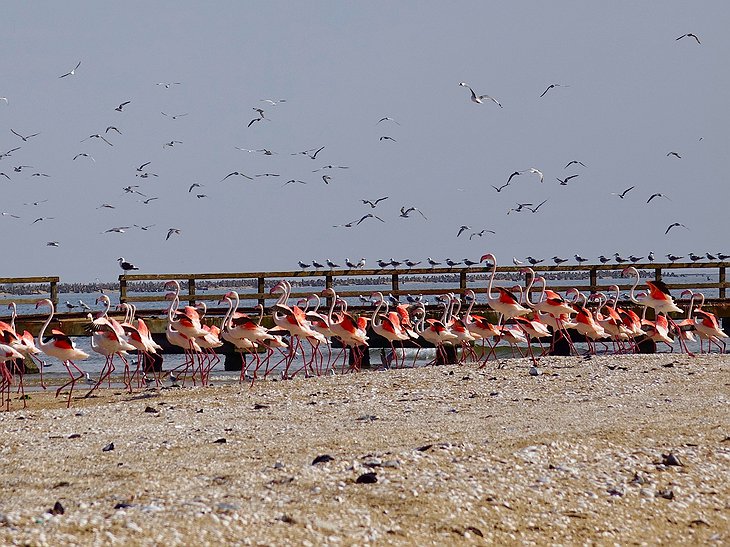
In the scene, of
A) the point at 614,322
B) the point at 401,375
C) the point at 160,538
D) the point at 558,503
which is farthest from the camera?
the point at 614,322

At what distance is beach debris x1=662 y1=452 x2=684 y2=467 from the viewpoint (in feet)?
28.7

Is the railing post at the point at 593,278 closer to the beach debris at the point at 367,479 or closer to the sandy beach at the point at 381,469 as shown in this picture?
the sandy beach at the point at 381,469

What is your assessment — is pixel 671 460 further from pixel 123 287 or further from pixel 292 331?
pixel 123 287

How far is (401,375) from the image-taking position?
1638 cm

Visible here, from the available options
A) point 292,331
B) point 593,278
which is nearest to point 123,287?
point 292,331

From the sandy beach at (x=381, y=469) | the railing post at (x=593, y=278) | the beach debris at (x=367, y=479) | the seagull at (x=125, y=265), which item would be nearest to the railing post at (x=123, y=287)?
the seagull at (x=125, y=265)

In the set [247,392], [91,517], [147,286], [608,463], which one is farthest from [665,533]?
[147,286]

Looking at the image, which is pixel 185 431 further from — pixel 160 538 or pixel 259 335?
pixel 259 335

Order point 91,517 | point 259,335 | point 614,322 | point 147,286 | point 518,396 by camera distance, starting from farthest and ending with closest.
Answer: point 147,286, point 614,322, point 259,335, point 518,396, point 91,517

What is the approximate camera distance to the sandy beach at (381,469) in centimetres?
688

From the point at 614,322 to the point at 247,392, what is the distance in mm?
8028

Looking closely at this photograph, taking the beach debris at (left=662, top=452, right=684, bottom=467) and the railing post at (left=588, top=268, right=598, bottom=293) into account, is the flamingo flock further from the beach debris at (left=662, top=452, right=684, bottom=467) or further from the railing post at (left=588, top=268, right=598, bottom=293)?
the beach debris at (left=662, top=452, right=684, bottom=467)

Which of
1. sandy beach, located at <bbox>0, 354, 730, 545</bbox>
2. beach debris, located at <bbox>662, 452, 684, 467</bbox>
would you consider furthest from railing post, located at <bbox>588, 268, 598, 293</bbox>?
beach debris, located at <bbox>662, 452, 684, 467</bbox>

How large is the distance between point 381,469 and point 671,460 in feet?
7.58
